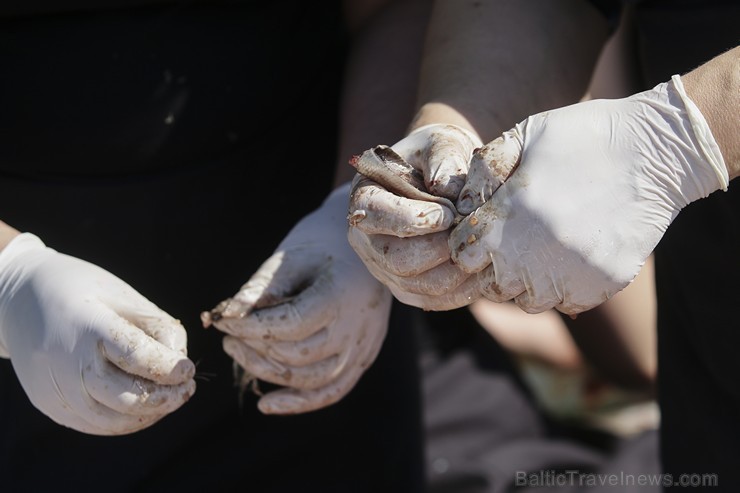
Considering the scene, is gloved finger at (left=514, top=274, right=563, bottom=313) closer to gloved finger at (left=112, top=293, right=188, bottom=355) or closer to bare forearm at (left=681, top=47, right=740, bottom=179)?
bare forearm at (left=681, top=47, right=740, bottom=179)

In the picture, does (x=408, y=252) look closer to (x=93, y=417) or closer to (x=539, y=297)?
(x=539, y=297)

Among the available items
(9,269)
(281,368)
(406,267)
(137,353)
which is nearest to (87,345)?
(137,353)

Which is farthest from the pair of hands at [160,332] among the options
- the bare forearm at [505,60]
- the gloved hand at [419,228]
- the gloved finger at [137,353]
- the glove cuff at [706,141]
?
the glove cuff at [706,141]

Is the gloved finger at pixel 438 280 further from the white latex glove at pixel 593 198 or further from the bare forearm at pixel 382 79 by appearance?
the bare forearm at pixel 382 79

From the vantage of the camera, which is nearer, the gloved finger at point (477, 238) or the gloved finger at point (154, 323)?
the gloved finger at point (477, 238)

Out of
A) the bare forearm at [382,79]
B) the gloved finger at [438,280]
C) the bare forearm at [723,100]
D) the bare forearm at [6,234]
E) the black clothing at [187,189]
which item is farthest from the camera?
the bare forearm at [382,79]

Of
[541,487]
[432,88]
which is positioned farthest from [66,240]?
[541,487]

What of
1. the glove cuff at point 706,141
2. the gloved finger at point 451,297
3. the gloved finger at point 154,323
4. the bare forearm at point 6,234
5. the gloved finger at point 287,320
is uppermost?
the bare forearm at point 6,234
